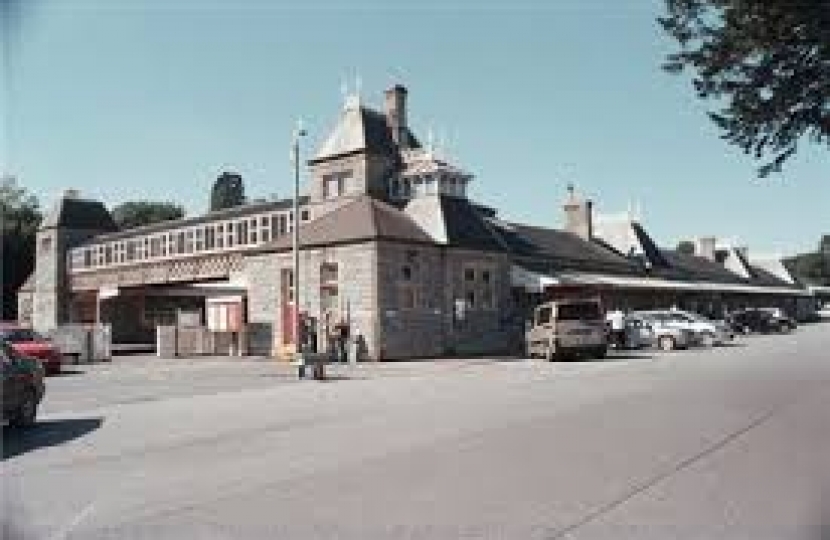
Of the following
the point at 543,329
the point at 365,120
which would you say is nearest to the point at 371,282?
the point at 543,329

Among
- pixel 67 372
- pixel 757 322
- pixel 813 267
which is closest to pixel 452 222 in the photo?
pixel 67 372

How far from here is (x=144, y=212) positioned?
107 metres

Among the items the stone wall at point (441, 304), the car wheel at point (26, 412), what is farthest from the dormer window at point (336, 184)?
the car wheel at point (26, 412)

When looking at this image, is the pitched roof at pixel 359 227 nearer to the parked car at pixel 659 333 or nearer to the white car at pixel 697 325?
the parked car at pixel 659 333

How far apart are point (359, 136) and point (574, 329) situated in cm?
1827

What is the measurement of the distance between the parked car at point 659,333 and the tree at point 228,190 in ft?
241

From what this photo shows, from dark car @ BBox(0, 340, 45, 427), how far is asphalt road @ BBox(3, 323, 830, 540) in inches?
16.9

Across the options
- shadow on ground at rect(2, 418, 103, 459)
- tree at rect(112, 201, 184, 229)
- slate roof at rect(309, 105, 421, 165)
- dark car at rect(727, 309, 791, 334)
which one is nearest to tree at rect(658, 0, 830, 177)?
shadow on ground at rect(2, 418, 103, 459)

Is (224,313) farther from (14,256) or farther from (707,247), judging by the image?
(707,247)

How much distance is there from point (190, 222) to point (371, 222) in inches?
1010

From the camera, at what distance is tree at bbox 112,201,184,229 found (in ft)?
348

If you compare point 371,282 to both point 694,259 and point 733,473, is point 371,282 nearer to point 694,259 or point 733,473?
point 733,473

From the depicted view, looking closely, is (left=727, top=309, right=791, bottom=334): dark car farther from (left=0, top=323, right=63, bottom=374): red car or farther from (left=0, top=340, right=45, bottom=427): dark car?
(left=0, top=340, right=45, bottom=427): dark car

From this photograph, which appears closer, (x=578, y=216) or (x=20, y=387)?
(x=20, y=387)
